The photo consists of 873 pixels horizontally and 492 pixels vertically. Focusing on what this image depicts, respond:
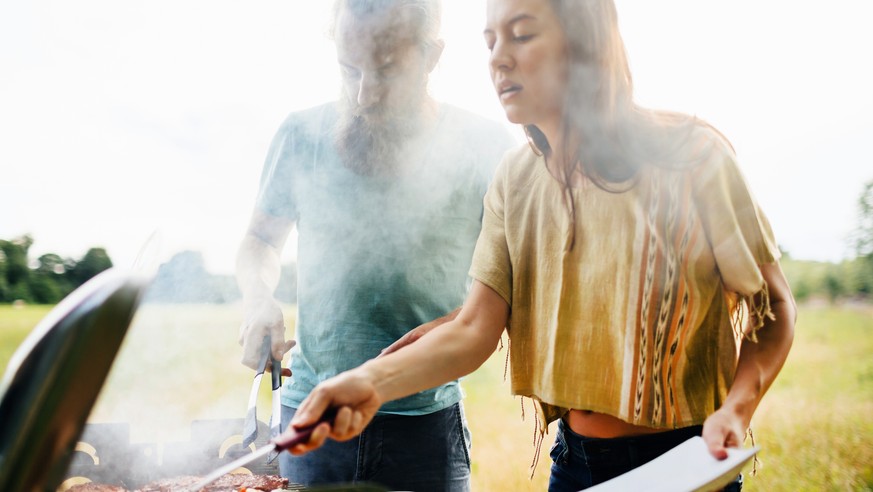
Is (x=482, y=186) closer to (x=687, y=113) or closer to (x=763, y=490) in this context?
(x=687, y=113)

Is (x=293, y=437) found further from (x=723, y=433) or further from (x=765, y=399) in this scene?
(x=765, y=399)

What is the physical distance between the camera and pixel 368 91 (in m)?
1.91

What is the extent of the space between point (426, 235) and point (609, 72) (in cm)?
81

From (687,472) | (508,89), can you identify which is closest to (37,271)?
(508,89)

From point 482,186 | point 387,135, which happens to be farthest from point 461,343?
point 387,135

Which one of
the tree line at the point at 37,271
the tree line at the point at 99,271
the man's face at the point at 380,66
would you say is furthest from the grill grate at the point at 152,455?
the tree line at the point at 37,271

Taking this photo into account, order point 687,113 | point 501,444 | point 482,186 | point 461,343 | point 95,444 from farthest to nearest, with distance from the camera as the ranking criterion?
point 501,444 → point 482,186 → point 95,444 → point 461,343 → point 687,113

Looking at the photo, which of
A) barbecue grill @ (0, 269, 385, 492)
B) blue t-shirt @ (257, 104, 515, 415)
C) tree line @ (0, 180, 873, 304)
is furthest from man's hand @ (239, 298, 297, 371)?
tree line @ (0, 180, 873, 304)

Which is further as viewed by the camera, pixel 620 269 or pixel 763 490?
pixel 763 490

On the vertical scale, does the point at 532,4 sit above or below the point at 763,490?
above

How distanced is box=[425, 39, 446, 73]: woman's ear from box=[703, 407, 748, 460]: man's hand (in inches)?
53.0

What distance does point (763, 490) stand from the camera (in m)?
3.41

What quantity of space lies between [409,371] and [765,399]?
10.4ft

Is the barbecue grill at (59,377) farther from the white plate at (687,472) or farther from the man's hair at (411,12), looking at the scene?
the man's hair at (411,12)
